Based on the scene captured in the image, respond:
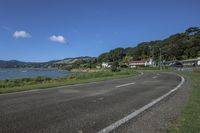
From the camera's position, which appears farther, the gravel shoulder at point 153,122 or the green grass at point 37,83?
the green grass at point 37,83

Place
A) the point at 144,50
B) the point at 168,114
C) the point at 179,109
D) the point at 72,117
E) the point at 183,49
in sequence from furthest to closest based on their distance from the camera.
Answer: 1. the point at 144,50
2. the point at 183,49
3. the point at 179,109
4. the point at 168,114
5. the point at 72,117

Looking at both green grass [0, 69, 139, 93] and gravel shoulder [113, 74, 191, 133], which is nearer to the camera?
gravel shoulder [113, 74, 191, 133]

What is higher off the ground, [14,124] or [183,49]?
[183,49]

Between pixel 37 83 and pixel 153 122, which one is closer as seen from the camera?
pixel 153 122

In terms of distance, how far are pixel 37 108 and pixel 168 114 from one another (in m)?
3.97

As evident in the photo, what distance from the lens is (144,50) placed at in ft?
557

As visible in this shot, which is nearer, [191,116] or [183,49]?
[191,116]

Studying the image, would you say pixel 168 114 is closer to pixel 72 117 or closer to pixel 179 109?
pixel 179 109

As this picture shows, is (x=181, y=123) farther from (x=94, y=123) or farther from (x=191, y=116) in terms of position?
(x=94, y=123)

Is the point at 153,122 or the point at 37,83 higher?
the point at 153,122

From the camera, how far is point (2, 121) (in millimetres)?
5156

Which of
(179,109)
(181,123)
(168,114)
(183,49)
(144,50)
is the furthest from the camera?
(144,50)

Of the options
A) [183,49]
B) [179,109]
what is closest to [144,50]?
[183,49]

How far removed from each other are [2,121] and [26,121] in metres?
0.55
